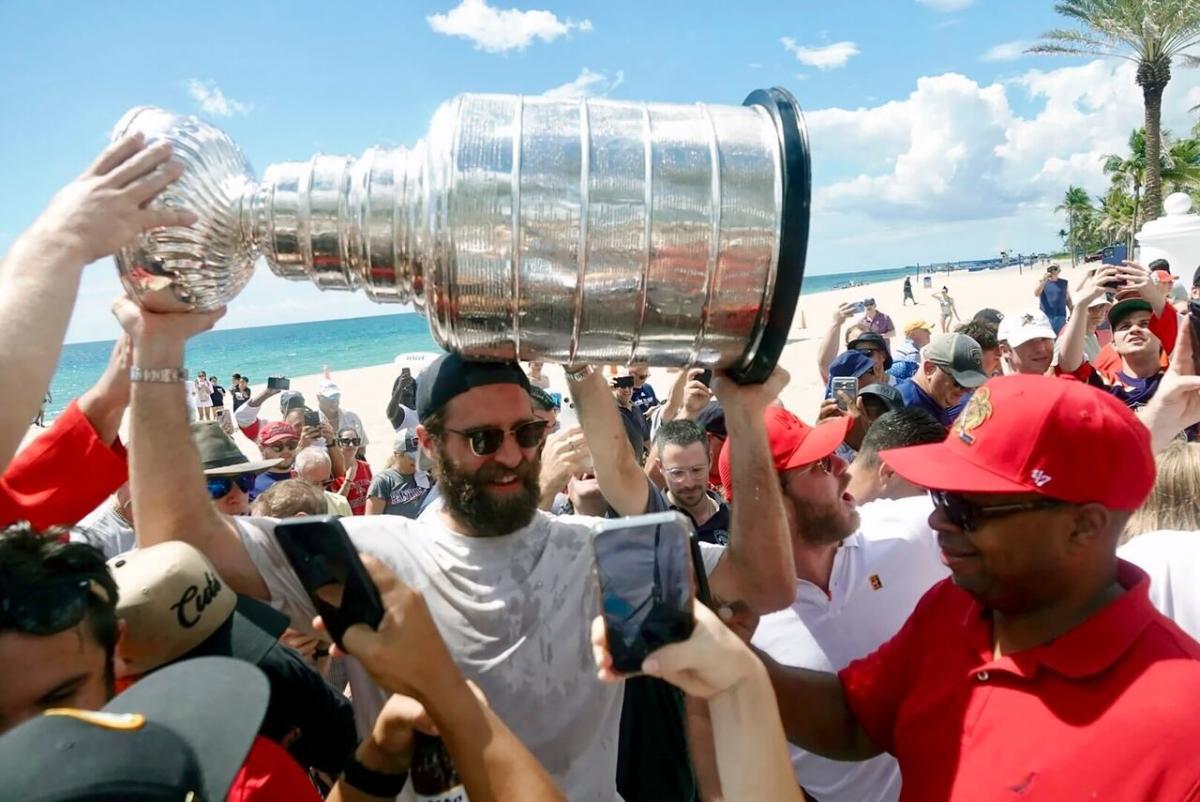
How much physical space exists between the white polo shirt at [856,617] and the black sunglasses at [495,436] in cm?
96

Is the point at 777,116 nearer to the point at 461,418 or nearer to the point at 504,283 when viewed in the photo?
the point at 504,283

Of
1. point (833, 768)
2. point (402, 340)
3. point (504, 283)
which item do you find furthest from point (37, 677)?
point (402, 340)

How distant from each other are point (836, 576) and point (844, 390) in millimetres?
3628

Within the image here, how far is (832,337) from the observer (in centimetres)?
724

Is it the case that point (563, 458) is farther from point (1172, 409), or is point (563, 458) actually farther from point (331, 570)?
point (1172, 409)

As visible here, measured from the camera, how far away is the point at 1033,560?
168cm

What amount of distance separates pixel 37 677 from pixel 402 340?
262 ft

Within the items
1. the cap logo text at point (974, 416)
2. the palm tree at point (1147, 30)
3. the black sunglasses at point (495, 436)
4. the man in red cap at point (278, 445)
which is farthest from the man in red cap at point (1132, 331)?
the palm tree at point (1147, 30)

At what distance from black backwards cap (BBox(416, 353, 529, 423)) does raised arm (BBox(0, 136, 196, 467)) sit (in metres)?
0.85

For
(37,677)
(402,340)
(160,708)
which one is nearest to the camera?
(160,708)

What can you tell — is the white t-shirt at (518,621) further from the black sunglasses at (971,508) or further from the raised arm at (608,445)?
the black sunglasses at (971,508)

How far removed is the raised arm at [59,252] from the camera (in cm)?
132

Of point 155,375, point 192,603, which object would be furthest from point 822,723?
point 155,375

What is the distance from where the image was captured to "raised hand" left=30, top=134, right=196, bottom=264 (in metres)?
1.41
